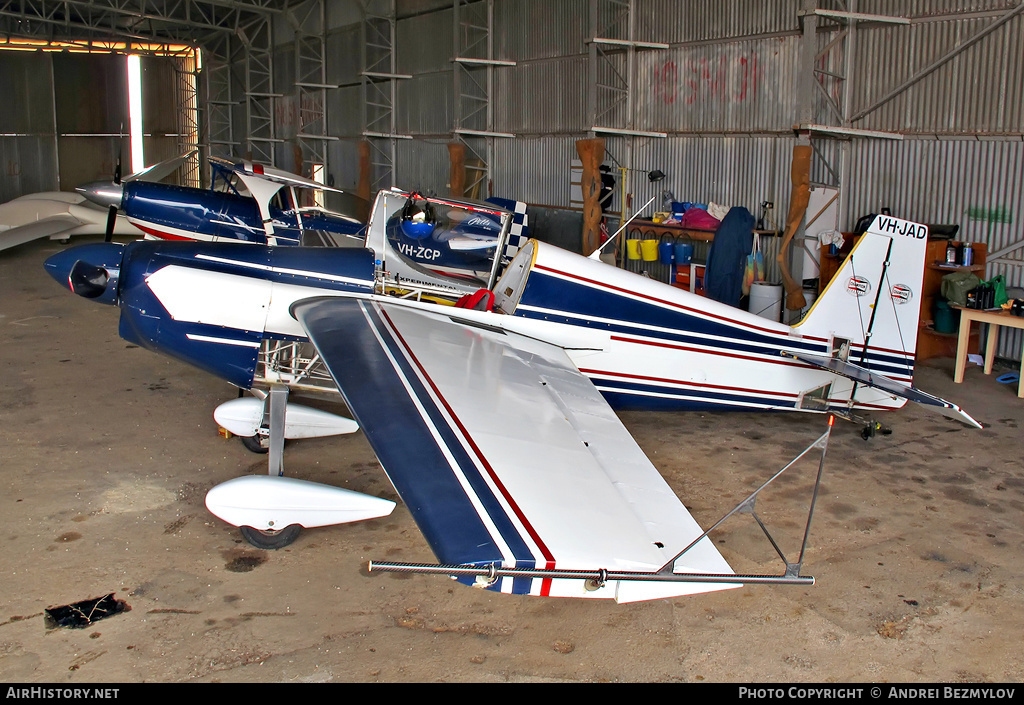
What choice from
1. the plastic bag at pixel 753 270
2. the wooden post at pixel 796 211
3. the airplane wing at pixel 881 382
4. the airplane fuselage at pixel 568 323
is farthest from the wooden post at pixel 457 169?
the airplane wing at pixel 881 382

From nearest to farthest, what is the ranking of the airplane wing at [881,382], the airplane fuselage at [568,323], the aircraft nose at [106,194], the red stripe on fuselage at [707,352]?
the airplane wing at [881,382] → the airplane fuselage at [568,323] → the red stripe on fuselage at [707,352] → the aircraft nose at [106,194]

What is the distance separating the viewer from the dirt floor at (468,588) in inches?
152

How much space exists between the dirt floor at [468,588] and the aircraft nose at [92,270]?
125cm

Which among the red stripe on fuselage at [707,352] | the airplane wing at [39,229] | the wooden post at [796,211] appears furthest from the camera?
the airplane wing at [39,229]

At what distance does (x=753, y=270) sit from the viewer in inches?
464

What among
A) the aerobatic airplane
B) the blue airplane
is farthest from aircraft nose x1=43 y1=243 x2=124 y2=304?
the aerobatic airplane

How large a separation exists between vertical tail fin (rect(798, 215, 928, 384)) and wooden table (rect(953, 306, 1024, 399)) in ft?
8.29

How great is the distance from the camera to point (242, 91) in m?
30.8

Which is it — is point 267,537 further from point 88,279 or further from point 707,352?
point 707,352

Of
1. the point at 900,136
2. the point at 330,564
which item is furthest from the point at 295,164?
the point at 330,564

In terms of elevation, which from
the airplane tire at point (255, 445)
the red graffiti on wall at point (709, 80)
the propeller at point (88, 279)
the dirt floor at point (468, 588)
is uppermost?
the red graffiti on wall at point (709, 80)

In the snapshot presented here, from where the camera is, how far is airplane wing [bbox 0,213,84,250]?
16469 millimetres

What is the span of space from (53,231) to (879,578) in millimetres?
18349

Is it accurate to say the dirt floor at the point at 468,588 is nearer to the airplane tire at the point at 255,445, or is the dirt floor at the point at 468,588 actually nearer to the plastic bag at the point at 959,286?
the airplane tire at the point at 255,445
